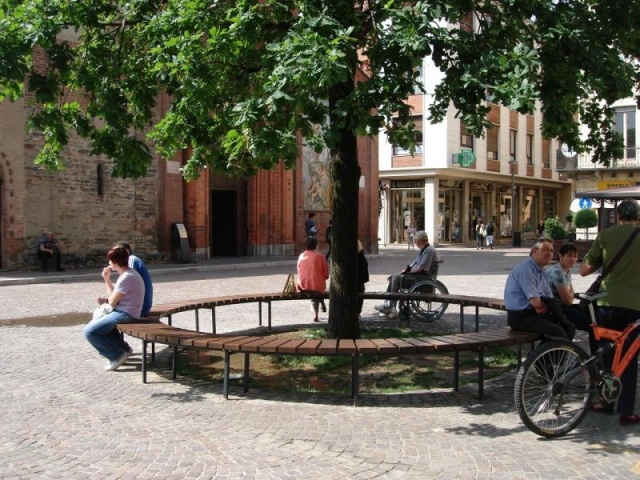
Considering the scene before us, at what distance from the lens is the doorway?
27656 mm

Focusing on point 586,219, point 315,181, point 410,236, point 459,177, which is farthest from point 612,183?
point 315,181

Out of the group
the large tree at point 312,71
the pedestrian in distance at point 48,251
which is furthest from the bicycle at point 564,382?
the pedestrian in distance at point 48,251

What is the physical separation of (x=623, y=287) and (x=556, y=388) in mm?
1045

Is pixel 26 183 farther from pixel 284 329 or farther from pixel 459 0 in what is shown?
pixel 459 0

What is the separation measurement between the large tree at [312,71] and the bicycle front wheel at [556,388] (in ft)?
6.36

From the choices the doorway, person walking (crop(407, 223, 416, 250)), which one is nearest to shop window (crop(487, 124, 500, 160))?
person walking (crop(407, 223, 416, 250))

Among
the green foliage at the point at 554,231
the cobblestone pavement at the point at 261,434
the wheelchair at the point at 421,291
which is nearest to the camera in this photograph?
the cobblestone pavement at the point at 261,434

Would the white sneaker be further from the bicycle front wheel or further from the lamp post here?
the lamp post

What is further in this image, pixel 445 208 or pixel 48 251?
pixel 445 208

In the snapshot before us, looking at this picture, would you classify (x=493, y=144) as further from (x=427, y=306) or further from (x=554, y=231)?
(x=427, y=306)

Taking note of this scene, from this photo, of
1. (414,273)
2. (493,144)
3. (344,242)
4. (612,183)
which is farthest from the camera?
(493,144)

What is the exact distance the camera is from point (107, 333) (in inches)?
283

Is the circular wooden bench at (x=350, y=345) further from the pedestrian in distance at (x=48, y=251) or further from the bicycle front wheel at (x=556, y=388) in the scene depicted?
the pedestrian in distance at (x=48, y=251)

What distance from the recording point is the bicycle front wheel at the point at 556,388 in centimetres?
495
